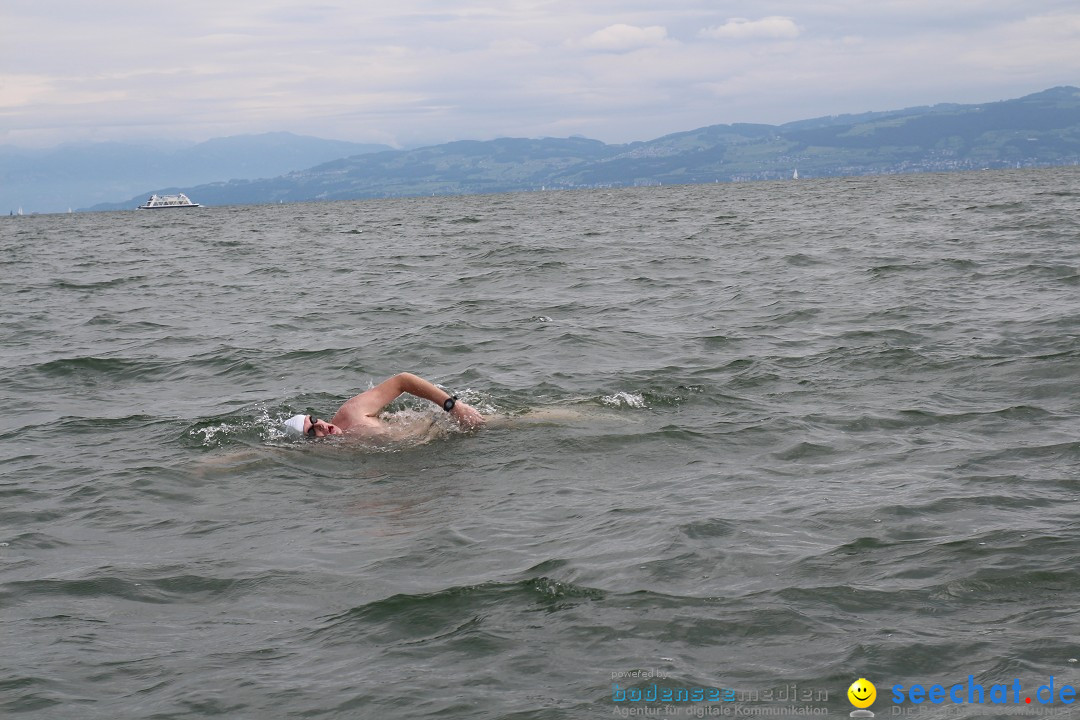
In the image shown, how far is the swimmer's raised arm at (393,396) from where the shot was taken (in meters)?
8.81

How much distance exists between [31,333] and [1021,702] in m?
16.1

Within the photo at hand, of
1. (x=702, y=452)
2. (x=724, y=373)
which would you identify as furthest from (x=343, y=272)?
(x=702, y=452)

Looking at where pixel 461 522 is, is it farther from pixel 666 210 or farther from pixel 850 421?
pixel 666 210

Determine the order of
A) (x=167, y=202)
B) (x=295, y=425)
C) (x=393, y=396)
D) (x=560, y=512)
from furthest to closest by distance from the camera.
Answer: (x=167, y=202), (x=393, y=396), (x=295, y=425), (x=560, y=512)

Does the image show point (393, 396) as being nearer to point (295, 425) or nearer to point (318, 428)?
point (318, 428)

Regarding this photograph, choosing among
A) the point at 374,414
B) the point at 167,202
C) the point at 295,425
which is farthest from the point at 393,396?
the point at 167,202

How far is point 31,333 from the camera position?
16016mm

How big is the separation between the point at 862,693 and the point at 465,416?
5.46 m

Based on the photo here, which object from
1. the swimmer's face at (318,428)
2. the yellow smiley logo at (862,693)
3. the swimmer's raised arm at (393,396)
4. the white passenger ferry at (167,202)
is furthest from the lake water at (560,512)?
the white passenger ferry at (167,202)

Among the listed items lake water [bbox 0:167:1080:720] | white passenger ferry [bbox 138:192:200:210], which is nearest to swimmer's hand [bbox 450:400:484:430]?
lake water [bbox 0:167:1080:720]

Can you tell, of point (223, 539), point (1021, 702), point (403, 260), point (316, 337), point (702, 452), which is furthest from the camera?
point (403, 260)

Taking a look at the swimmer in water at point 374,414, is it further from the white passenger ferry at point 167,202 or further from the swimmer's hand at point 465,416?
the white passenger ferry at point 167,202

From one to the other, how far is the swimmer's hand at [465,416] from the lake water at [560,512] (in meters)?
0.25

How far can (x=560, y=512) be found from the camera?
6547mm
